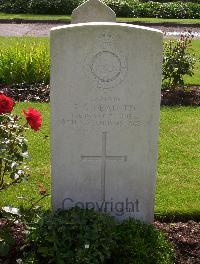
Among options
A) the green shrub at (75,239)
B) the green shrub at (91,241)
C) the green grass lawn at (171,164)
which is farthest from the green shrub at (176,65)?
the green shrub at (75,239)

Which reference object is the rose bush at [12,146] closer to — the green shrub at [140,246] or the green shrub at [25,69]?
the green shrub at [140,246]

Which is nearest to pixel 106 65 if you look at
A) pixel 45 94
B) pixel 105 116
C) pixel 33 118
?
pixel 105 116

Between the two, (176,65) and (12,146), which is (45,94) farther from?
(12,146)

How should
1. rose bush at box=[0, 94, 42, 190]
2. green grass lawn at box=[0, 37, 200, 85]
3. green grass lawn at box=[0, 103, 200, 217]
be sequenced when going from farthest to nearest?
green grass lawn at box=[0, 37, 200, 85]
green grass lawn at box=[0, 103, 200, 217]
rose bush at box=[0, 94, 42, 190]

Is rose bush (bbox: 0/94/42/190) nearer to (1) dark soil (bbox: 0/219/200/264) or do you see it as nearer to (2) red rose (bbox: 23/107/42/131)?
(2) red rose (bbox: 23/107/42/131)

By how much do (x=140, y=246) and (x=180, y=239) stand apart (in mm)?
591

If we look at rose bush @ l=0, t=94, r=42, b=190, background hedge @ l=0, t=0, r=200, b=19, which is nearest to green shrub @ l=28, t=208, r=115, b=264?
rose bush @ l=0, t=94, r=42, b=190

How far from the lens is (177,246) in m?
4.66

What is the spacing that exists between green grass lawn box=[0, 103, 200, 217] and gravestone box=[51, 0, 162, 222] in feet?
1.76

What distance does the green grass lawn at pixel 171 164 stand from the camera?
550cm

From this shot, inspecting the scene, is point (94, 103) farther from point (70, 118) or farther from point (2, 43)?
point (2, 43)

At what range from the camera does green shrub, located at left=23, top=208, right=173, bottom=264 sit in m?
4.11

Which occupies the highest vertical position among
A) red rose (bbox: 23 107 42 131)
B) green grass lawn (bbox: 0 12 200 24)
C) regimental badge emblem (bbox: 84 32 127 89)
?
regimental badge emblem (bbox: 84 32 127 89)

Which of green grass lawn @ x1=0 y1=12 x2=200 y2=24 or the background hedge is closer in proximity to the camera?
green grass lawn @ x1=0 y1=12 x2=200 y2=24
